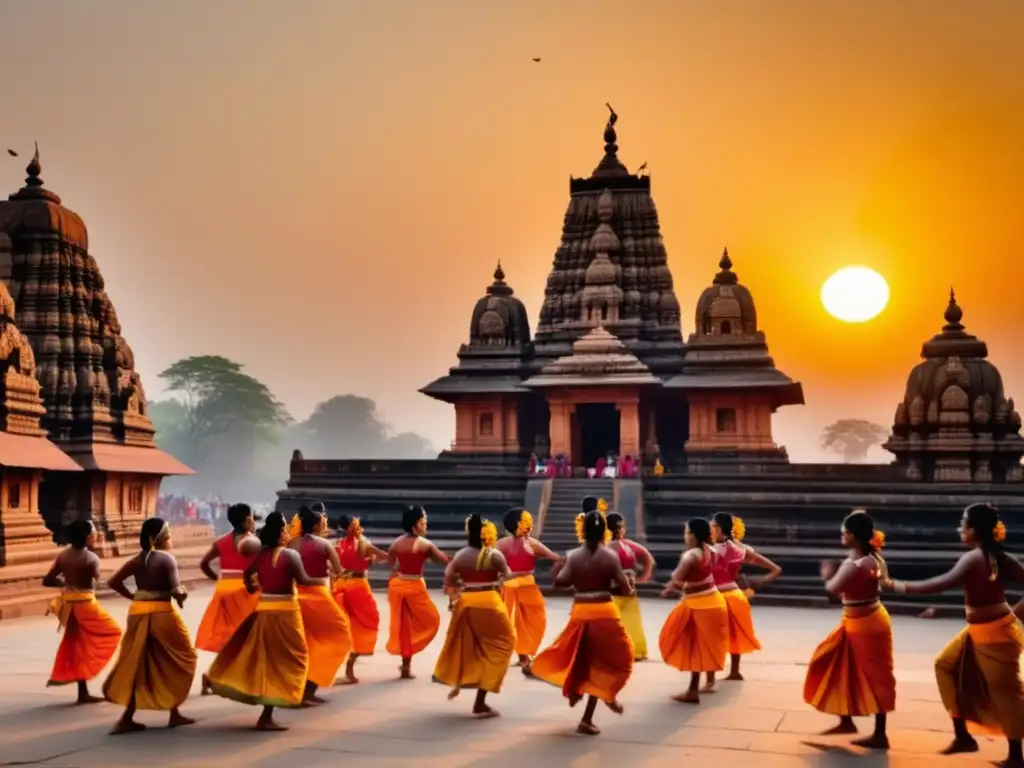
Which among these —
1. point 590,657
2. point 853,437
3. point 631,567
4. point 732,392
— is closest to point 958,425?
point 732,392

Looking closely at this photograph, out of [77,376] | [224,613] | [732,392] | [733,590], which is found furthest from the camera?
[732,392]

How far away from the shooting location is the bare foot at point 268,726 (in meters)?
8.44

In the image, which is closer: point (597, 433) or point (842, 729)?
point (842, 729)

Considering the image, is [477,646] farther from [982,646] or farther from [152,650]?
[982,646]

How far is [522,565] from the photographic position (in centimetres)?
1182

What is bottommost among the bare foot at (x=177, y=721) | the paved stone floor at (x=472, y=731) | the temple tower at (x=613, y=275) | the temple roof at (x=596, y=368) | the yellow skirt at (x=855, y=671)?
the paved stone floor at (x=472, y=731)

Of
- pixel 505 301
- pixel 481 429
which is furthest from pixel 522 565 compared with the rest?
pixel 505 301

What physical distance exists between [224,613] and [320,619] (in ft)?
5.84

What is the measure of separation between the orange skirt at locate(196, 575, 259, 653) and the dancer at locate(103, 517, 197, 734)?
2050mm

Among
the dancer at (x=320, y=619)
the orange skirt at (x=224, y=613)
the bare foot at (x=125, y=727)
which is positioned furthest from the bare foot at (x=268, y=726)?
the orange skirt at (x=224, y=613)

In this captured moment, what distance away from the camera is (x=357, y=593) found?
11383mm

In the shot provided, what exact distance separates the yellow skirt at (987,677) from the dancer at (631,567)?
9.61ft

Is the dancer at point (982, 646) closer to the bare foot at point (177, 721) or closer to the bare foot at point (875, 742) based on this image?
the bare foot at point (875, 742)

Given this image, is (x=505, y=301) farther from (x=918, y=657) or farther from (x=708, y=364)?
(x=918, y=657)
